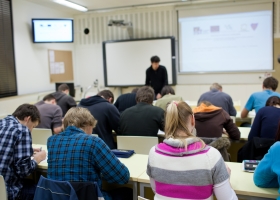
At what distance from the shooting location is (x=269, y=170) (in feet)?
5.58

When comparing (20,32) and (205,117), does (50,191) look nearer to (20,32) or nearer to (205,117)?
(205,117)

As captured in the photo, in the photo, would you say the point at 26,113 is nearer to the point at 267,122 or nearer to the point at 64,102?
the point at 267,122

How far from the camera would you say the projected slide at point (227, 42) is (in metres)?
6.45

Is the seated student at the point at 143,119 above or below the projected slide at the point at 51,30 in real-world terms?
below

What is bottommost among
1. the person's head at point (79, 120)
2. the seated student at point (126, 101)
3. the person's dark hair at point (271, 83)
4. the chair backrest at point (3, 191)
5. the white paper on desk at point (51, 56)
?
the chair backrest at point (3, 191)

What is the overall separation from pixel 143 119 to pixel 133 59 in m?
4.40

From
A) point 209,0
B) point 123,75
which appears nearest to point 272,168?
point 209,0

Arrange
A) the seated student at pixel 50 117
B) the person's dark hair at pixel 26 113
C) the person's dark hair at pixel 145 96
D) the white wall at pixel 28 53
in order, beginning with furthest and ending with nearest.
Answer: the white wall at pixel 28 53 → the seated student at pixel 50 117 → the person's dark hair at pixel 145 96 → the person's dark hair at pixel 26 113

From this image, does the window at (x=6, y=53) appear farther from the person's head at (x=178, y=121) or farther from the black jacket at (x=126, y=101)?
the person's head at (x=178, y=121)

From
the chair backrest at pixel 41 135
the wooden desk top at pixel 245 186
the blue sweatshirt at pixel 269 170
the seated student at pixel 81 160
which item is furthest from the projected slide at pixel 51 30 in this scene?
the blue sweatshirt at pixel 269 170

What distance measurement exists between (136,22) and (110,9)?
0.72 metres

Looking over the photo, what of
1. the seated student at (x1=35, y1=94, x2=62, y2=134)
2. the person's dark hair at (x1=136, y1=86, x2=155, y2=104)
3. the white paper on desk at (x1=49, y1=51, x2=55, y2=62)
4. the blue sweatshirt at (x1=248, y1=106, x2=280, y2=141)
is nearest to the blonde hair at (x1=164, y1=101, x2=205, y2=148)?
the blue sweatshirt at (x1=248, y1=106, x2=280, y2=141)

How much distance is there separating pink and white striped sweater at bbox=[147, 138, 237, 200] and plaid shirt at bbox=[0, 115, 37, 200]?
1156mm

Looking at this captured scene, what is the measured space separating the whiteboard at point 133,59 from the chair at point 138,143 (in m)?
4.26
